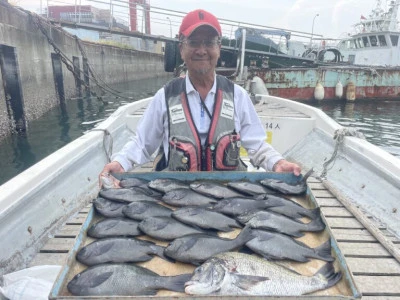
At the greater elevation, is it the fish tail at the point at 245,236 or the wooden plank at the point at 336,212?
the fish tail at the point at 245,236

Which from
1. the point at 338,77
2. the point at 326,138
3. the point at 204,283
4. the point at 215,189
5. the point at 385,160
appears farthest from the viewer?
the point at 338,77

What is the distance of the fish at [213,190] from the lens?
107 inches

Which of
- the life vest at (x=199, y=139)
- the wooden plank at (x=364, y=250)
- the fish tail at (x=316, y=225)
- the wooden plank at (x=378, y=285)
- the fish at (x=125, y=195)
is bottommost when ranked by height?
the wooden plank at (x=378, y=285)

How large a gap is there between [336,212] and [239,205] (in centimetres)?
196

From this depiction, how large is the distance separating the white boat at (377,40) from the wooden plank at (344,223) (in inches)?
965

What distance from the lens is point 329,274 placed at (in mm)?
1792

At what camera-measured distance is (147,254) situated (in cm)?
206

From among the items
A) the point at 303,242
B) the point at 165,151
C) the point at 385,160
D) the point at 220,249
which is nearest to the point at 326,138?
the point at 385,160

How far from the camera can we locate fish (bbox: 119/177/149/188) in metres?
2.76

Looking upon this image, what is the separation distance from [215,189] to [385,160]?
2.46m

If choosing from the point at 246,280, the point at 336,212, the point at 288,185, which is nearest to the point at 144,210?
the point at 246,280

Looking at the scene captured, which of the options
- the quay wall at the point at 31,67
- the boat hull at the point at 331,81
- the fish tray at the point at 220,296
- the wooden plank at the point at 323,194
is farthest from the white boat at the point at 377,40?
the fish tray at the point at 220,296

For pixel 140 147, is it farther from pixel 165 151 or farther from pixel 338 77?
pixel 338 77

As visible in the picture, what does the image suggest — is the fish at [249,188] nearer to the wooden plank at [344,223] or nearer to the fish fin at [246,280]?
the fish fin at [246,280]
